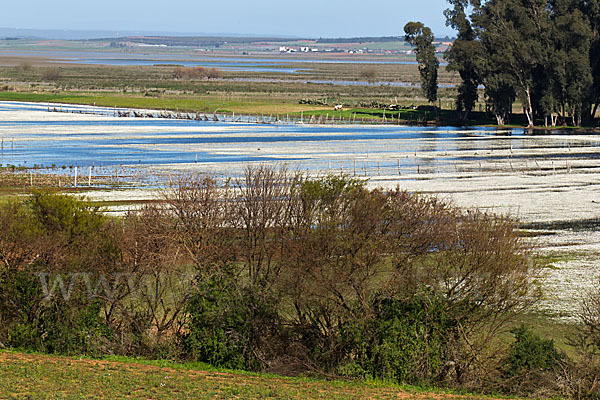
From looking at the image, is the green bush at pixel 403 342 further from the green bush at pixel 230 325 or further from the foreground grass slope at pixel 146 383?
the green bush at pixel 230 325

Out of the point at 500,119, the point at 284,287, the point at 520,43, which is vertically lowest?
the point at 284,287

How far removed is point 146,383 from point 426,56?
9616cm

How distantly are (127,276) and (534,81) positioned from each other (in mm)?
84746

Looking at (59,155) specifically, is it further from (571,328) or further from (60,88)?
(60,88)

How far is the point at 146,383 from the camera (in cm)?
1939

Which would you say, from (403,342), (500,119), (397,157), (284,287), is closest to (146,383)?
(284,287)

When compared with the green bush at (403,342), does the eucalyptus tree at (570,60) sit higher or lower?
higher

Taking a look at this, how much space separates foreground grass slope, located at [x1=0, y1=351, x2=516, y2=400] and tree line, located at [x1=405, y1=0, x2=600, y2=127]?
262 ft

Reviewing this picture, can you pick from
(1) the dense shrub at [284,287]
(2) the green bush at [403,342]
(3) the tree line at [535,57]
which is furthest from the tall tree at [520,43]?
(2) the green bush at [403,342]

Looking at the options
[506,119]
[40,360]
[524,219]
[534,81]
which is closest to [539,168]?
[524,219]

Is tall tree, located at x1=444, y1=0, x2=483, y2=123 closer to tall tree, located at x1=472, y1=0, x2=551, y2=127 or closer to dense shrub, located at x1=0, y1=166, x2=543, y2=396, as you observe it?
tall tree, located at x1=472, y1=0, x2=551, y2=127

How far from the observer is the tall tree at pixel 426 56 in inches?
4321

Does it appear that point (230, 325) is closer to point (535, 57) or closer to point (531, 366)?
point (531, 366)

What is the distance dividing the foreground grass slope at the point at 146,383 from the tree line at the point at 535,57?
7988 cm
